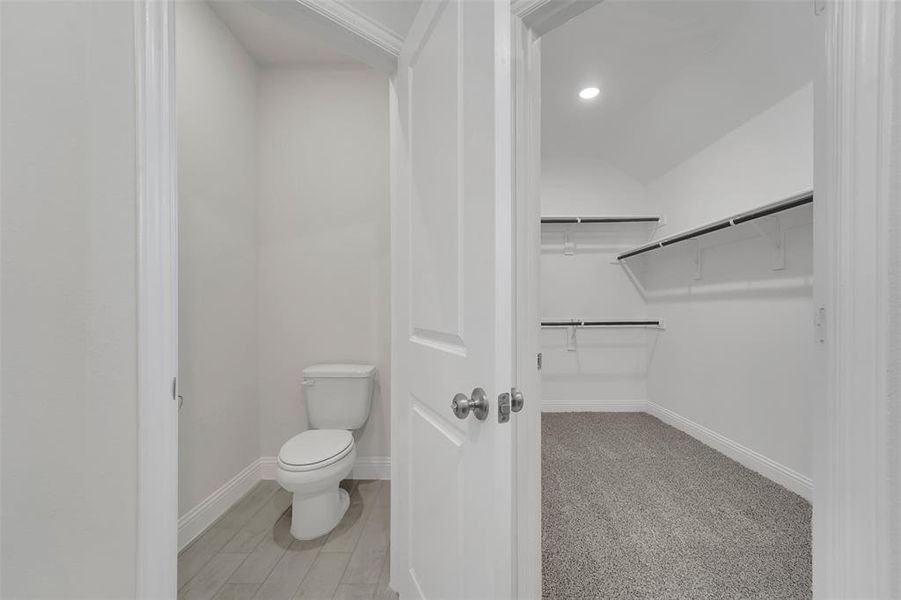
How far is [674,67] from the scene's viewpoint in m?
2.09

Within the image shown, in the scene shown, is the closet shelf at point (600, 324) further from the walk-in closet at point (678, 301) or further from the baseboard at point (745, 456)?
the baseboard at point (745, 456)

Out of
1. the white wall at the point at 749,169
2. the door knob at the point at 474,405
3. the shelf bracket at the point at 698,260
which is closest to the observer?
the door knob at the point at 474,405

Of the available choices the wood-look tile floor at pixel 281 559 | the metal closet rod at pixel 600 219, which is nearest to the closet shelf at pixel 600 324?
the metal closet rod at pixel 600 219

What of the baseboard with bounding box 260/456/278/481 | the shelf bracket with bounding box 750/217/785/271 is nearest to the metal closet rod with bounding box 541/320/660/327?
the shelf bracket with bounding box 750/217/785/271

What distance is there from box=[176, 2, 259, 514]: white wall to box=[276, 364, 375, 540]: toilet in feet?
A: 1.34

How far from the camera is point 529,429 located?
1044 mm

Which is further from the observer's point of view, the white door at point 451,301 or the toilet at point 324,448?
the toilet at point 324,448

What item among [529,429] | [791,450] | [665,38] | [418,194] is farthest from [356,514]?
[665,38]

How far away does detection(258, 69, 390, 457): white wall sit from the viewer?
83.1 inches

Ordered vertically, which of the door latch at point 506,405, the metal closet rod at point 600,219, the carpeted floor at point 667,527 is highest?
the metal closet rod at point 600,219

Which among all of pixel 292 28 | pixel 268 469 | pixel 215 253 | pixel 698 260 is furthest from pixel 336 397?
pixel 698 260

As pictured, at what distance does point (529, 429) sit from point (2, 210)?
134 cm

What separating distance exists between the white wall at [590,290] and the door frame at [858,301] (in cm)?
264

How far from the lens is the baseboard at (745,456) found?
71.4 inches
